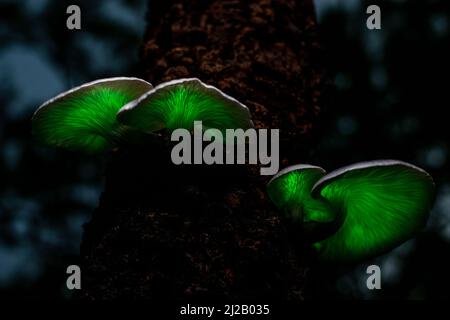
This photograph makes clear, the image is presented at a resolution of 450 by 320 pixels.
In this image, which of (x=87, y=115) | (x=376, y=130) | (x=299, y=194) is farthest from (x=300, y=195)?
(x=376, y=130)

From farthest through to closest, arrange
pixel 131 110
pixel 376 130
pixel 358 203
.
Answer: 1. pixel 376 130
2. pixel 358 203
3. pixel 131 110

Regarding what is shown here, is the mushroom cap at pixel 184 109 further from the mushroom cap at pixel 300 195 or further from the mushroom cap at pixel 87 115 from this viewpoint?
the mushroom cap at pixel 300 195

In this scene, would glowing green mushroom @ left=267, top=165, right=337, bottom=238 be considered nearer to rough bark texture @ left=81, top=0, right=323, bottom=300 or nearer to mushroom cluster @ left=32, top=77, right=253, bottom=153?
rough bark texture @ left=81, top=0, right=323, bottom=300

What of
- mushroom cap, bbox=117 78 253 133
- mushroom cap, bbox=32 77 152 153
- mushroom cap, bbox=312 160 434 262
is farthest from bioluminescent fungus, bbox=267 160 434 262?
mushroom cap, bbox=32 77 152 153

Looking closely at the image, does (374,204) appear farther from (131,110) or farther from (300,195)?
(131,110)

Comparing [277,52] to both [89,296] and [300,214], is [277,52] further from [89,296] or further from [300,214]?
[89,296]

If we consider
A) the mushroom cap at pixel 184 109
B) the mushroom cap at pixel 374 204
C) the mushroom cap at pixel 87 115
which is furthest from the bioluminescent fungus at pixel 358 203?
the mushroom cap at pixel 87 115

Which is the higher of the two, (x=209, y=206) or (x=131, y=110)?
(x=131, y=110)

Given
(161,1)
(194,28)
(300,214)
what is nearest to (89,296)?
(300,214)
